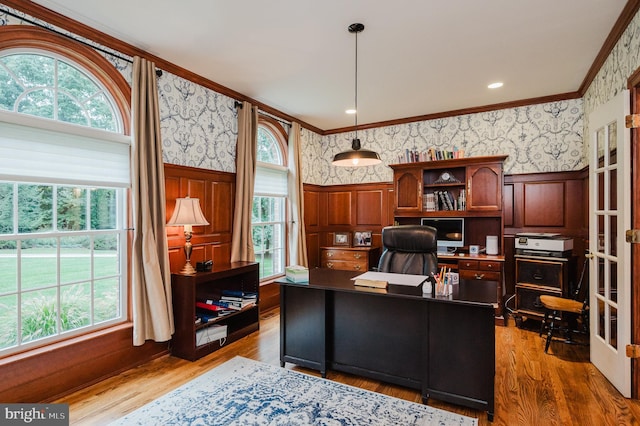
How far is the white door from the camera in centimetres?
246

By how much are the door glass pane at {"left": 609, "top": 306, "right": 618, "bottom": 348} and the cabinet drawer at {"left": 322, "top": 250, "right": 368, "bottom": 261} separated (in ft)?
9.41

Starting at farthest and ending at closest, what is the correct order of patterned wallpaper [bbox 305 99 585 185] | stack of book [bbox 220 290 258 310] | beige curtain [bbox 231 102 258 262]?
patterned wallpaper [bbox 305 99 585 185], beige curtain [bbox 231 102 258 262], stack of book [bbox 220 290 258 310]

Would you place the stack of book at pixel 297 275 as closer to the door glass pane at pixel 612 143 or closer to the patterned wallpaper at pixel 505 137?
the door glass pane at pixel 612 143

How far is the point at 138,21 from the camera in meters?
2.60

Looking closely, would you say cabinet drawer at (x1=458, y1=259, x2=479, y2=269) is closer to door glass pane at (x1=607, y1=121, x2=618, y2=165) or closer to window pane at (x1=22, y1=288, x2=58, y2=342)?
door glass pane at (x1=607, y1=121, x2=618, y2=165)

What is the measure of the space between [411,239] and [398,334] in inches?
40.0

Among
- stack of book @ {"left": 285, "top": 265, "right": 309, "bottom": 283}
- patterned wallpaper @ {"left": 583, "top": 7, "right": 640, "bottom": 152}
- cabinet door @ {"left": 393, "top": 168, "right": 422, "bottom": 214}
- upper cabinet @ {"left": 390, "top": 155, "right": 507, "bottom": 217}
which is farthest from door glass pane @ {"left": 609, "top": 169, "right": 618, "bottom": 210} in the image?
stack of book @ {"left": 285, "top": 265, "right": 309, "bottom": 283}

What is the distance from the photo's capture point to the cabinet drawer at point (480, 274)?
4.07 metres

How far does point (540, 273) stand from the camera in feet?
12.7

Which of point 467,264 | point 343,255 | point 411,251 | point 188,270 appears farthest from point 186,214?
point 467,264

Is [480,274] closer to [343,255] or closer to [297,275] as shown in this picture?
[343,255]

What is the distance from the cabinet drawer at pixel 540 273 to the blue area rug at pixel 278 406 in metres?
2.35

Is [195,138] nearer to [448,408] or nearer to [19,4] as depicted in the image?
[19,4]

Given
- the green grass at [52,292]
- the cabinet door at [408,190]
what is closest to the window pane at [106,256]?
the green grass at [52,292]
